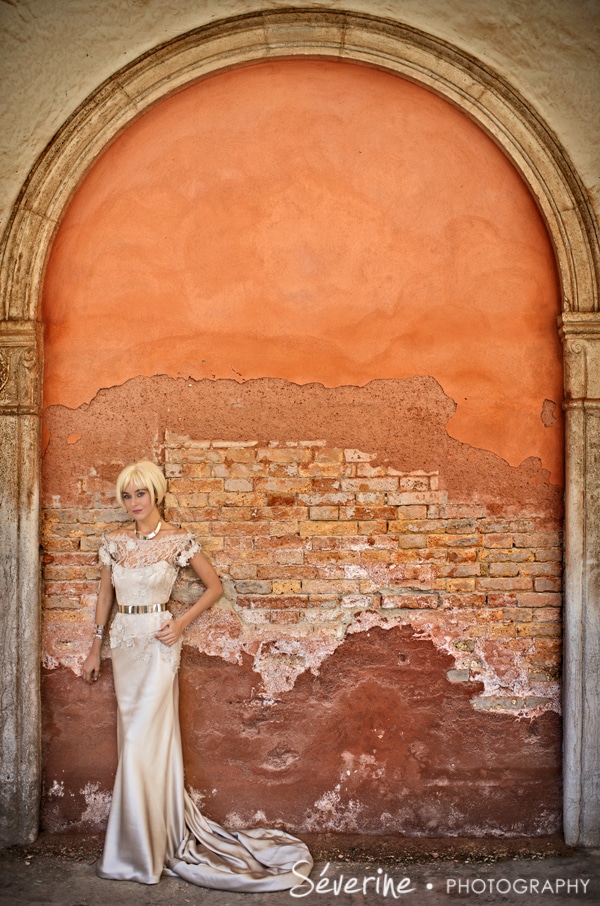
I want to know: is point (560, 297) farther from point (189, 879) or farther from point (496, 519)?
point (189, 879)

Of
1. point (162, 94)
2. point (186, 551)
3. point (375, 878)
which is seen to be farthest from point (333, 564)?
point (162, 94)

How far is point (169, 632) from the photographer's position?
3436 millimetres

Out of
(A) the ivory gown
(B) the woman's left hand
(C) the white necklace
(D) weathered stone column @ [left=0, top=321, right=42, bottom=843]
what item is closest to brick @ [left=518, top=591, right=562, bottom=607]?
(A) the ivory gown

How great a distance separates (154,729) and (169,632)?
437 mm

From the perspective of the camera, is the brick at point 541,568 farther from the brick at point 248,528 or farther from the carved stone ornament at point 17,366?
the carved stone ornament at point 17,366

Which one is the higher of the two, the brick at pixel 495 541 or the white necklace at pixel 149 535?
the white necklace at pixel 149 535

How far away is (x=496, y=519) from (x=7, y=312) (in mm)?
2534

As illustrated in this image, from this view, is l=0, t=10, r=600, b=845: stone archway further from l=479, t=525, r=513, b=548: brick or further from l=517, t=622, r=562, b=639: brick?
l=479, t=525, r=513, b=548: brick

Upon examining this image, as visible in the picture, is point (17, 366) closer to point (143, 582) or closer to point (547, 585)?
point (143, 582)

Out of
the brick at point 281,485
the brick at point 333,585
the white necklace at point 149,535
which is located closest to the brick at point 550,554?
the brick at point 333,585

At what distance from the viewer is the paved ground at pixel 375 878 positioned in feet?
10.4

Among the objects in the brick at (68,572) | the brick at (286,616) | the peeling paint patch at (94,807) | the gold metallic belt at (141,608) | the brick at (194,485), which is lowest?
the peeling paint patch at (94,807)

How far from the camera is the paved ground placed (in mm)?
3180

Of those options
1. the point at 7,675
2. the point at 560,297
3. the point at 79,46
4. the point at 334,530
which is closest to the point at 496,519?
the point at 334,530
